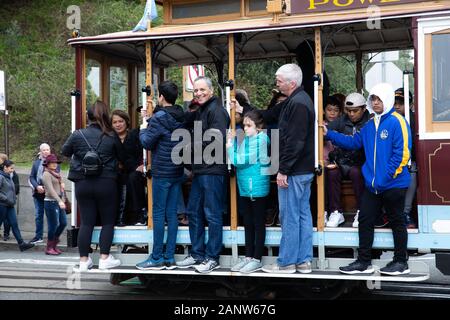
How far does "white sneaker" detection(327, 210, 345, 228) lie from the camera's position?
22.0 ft

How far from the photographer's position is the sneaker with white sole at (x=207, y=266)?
6.77m

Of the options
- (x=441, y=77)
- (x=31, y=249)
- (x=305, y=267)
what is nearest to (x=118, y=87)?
(x=305, y=267)

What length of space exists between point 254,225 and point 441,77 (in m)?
2.43

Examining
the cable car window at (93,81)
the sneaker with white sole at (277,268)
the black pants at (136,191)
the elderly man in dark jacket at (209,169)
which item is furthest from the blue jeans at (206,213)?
the cable car window at (93,81)

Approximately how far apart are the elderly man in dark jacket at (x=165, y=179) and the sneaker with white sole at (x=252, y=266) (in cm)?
86

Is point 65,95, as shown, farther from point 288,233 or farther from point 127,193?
point 288,233

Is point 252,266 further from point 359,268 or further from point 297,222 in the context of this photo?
point 359,268

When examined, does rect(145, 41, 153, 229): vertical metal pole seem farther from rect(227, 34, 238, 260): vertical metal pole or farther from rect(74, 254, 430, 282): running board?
rect(227, 34, 238, 260): vertical metal pole

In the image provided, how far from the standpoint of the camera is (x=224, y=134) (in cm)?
681

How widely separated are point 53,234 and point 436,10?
793cm

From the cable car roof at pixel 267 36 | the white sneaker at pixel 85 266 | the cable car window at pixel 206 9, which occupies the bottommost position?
the white sneaker at pixel 85 266

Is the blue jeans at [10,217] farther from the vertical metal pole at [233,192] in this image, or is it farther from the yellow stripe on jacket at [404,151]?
the yellow stripe on jacket at [404,151]

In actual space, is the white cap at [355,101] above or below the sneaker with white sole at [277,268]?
above
